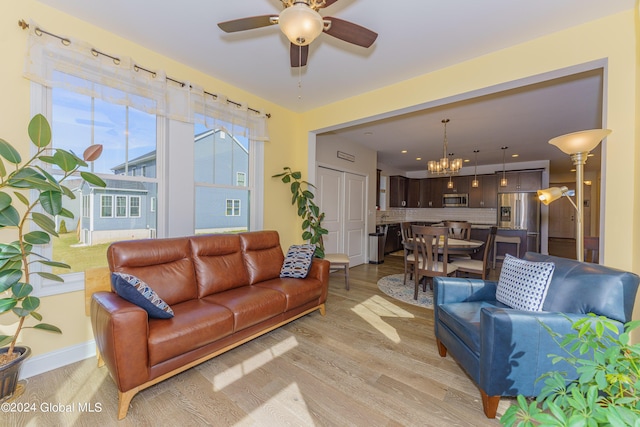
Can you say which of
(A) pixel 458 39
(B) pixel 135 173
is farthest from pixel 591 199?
(B) pixel 135 173

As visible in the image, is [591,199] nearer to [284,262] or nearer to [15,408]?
[284,262]

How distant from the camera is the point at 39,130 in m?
1.65

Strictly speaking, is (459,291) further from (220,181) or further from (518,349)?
(220,181)

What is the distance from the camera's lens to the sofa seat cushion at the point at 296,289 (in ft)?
8.23

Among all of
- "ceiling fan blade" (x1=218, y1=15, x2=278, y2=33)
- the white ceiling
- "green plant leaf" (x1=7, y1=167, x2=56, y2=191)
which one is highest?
the white ceiling

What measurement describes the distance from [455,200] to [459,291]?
20.7ft

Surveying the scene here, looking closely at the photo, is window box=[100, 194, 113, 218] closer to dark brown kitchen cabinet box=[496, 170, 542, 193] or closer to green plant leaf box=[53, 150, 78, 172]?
green plant leaf box=[53, 150, 78, 172]

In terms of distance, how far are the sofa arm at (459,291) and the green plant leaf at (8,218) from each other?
9.58 ft

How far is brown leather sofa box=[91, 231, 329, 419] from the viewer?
155 centimetres

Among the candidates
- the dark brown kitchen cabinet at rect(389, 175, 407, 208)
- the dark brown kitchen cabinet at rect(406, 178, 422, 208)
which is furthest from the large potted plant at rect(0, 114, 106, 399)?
the dark brown kitchen cabinet at rect(406, 178, 422, 208)

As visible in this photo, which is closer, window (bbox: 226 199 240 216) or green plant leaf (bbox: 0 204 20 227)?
green plant leaf (bbox: 0 204 20 227)

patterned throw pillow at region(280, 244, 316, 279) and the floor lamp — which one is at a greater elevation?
the floor lamp

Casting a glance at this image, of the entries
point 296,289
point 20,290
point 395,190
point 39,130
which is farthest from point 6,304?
point 395,190

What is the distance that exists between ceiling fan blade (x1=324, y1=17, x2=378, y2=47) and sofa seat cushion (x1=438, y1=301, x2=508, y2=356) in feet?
6.28
